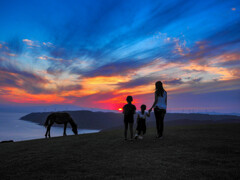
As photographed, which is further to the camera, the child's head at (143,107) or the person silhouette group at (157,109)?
the child's head at (143,107)

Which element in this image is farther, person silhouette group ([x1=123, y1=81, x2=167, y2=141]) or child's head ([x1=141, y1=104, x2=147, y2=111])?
child's head ([x1=141, y1=104, x2=147, y2=111])

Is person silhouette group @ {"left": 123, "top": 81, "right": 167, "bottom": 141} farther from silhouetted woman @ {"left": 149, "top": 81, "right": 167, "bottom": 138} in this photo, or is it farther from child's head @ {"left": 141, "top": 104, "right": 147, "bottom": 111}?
child's head @ {"left": 141, "top": 104, "right": 147, "bottom": 111}

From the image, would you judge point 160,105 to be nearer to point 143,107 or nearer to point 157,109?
point 157,109

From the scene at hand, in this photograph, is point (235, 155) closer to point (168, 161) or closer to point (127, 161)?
point (168, 161)

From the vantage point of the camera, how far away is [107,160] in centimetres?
554

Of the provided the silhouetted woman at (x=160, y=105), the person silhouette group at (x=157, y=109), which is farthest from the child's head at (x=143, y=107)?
the silhouetted woman at (x=160, y=105)

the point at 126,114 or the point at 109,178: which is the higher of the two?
the point at 126,114

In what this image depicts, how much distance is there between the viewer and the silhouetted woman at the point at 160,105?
890 centimetres

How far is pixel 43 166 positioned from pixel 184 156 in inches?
177

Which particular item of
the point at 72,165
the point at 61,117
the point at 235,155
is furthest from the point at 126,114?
the point at 61,117

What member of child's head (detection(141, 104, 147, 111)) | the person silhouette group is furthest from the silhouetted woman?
child's head (detection(141, 104, 147, 111))

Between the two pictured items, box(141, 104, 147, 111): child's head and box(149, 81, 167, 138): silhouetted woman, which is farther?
box(141, 104, 147, 111): child's head

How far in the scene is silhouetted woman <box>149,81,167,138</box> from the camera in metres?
8.90

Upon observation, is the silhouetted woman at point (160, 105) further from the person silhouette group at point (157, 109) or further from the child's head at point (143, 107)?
the child's head at point (143, 107)
